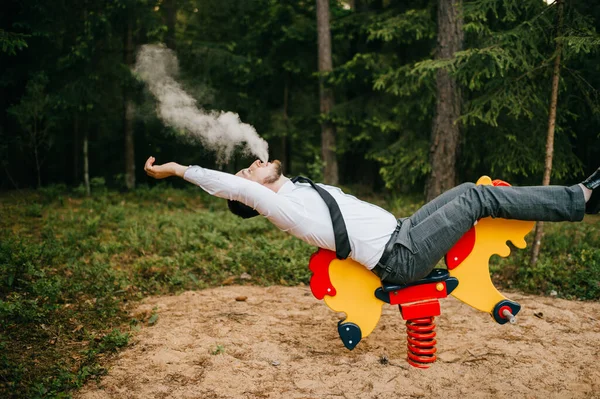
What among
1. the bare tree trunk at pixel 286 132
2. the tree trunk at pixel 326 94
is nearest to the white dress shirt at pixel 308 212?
the tree trunk at pixel 326 94

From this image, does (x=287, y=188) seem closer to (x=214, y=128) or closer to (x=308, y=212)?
(x=308, y=212)

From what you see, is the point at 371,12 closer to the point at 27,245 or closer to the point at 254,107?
the point at 254,107

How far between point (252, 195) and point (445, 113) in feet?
17.7

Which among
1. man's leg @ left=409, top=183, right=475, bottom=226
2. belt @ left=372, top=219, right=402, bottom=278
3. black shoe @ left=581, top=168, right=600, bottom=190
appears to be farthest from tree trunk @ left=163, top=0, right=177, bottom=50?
black shoe @ left=581, top=168, right=600, bottom=190

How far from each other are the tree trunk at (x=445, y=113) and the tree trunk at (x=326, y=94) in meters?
4.35

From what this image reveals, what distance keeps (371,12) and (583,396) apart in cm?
1046

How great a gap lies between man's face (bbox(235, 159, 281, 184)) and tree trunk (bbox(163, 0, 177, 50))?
348 inches

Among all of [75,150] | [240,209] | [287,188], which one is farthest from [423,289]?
[75,150]

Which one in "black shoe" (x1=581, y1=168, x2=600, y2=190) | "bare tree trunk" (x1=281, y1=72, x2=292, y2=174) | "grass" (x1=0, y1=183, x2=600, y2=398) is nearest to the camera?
"black shoe" (x1=581, y1=168, x2=600, y2=190)

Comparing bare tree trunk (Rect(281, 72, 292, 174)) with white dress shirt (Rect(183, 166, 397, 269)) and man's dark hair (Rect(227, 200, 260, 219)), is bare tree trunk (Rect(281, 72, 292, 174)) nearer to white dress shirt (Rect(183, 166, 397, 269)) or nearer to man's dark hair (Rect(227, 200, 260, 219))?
man's dark hair (Rect(227, 200, 260, 219))

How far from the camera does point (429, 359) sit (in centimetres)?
328

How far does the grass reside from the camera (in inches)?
153

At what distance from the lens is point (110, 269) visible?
5.74 meters

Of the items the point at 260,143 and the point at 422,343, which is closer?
the point at 422,343
